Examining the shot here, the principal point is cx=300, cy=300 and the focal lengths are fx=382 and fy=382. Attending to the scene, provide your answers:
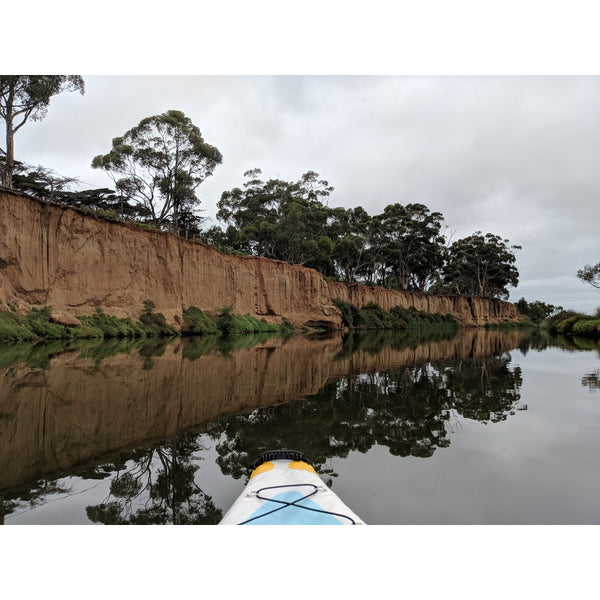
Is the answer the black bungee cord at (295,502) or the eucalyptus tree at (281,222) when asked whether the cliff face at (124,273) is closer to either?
the eucalyptus tree at (281,222)

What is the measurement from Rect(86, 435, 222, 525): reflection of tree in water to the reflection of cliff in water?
390 mm

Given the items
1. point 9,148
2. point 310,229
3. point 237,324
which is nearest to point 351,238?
point 310,229

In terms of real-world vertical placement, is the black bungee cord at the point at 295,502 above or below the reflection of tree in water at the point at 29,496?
above

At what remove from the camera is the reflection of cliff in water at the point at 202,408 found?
3.71 meters

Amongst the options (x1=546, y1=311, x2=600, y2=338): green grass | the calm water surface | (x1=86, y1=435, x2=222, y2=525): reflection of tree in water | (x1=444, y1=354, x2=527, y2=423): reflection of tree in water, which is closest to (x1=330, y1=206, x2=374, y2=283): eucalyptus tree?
(x1=546, y1=311, x2=600, y2=338): green grass

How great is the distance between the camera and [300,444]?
12.7 feet

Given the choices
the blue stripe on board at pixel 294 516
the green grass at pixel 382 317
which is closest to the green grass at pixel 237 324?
the green grass at pixel 382 317

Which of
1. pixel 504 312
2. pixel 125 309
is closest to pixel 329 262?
pixel 125 309

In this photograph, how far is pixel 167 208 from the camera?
100.0ft

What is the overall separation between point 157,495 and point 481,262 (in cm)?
6558

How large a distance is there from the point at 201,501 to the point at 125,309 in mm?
19731

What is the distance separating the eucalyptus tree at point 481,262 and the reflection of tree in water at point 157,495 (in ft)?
203

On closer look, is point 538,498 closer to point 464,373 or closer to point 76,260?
point 464,373

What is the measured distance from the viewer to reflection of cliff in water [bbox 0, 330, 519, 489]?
12.2ft
